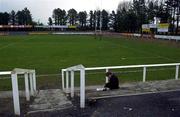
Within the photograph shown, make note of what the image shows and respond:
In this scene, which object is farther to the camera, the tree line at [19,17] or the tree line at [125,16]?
the tree line at [19,17]

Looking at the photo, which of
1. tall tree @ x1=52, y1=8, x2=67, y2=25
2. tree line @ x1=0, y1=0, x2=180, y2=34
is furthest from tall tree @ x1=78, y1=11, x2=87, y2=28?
tall tree @ x1=52, y1=8, x2=67, y2=25

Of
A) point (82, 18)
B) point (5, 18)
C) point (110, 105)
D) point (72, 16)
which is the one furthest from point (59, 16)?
point (110, 105)

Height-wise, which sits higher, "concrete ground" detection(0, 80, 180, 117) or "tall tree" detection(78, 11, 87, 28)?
"tall tree" detection(78, 11, 87, 28)

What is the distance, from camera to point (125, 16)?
9838 centimetres

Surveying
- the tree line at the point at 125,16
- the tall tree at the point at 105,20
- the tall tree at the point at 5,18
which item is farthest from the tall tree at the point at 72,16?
the tall tree at the point at 5,18

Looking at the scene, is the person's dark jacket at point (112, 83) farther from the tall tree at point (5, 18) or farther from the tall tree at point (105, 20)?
the tall tree at point (5, 18)

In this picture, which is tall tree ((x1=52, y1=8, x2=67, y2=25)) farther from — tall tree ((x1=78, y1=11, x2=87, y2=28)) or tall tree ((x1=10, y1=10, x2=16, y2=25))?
tall tree ((x1=10, y1=10, x2=16, y2=25))

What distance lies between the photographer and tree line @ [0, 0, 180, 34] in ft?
256

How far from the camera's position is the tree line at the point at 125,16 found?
3071 inches

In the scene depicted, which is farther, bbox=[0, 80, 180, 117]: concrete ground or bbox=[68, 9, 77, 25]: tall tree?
bbox=[68, 9, 77, 25]: tall tree

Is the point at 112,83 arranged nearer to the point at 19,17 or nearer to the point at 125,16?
the point at 125,16

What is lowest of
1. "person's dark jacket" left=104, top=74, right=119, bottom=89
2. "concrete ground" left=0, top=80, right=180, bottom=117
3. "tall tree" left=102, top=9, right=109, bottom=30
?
"concrete ground" left=0, top=80, right=180, bottom=117

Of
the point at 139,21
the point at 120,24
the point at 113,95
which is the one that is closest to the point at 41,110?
the point at 113,95

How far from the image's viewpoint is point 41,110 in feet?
19.8
